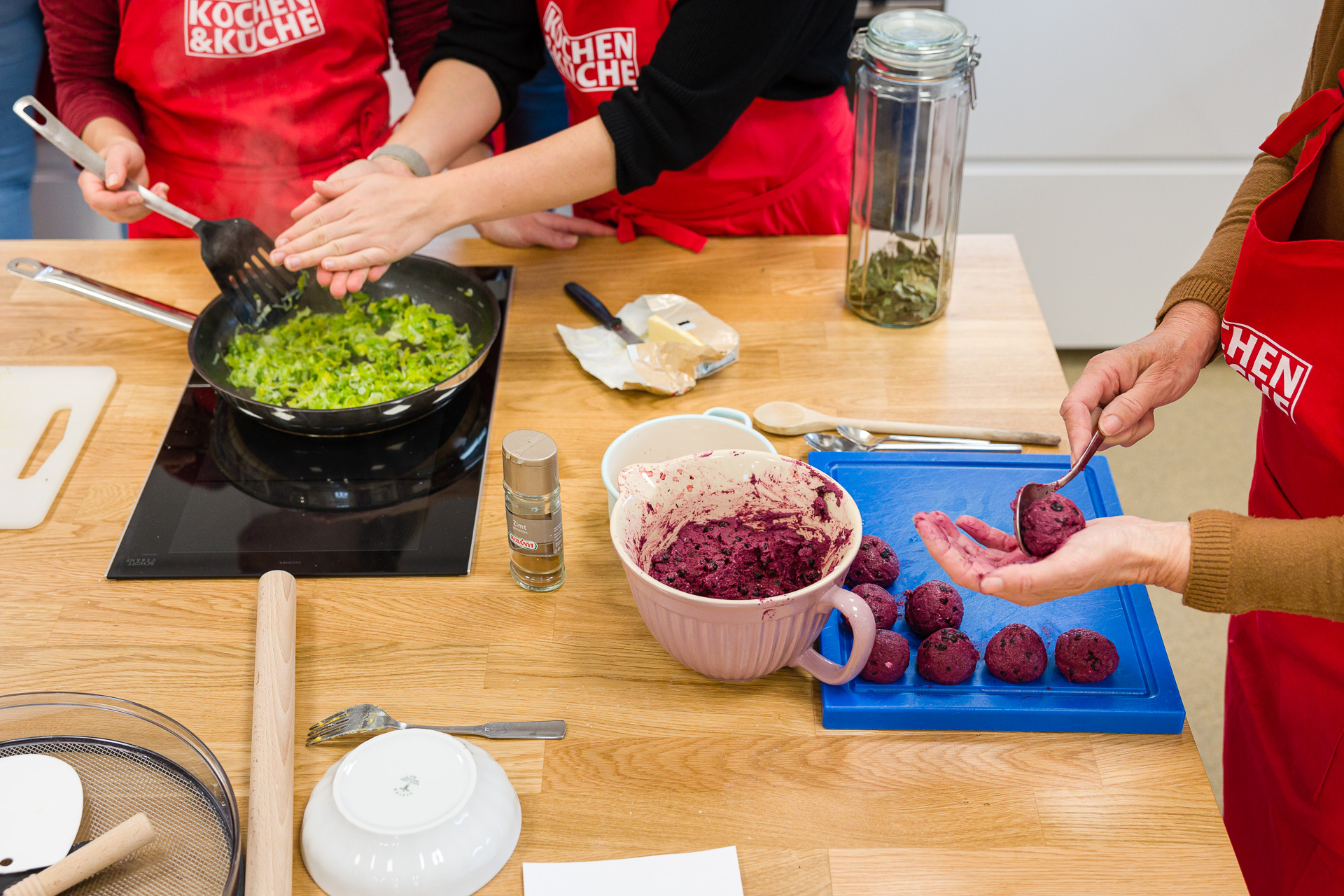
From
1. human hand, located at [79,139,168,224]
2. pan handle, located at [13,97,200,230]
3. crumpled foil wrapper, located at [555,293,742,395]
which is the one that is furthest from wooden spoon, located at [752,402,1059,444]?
human hand, located at [79,139,168,224]

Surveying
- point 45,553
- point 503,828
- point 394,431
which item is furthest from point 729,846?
point 45,553

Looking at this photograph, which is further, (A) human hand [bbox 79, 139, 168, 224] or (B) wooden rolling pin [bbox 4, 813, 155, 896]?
(A) human hand [bbox 79, 139, 168, 224]

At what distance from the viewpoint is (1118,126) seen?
2.52 m

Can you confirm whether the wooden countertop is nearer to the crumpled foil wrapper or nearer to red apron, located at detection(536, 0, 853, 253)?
the crumpled foil wrapper

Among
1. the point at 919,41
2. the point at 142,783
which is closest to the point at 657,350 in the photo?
the point at 919,41

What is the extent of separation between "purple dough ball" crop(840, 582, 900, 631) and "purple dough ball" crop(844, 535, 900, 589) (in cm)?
Answer: 3

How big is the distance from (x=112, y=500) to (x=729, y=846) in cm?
80

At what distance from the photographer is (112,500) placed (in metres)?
1.11

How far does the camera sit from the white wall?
7.80 feet

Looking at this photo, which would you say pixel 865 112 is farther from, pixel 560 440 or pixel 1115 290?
pixel 1115 290

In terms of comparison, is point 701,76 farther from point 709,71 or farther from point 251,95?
point 251,95

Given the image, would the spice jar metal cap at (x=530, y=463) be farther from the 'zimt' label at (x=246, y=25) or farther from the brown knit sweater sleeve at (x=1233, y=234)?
the 'zimt' label at (x=246, y=25)

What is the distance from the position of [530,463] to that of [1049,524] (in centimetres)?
46

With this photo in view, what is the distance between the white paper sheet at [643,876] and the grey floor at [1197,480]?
1.58m
